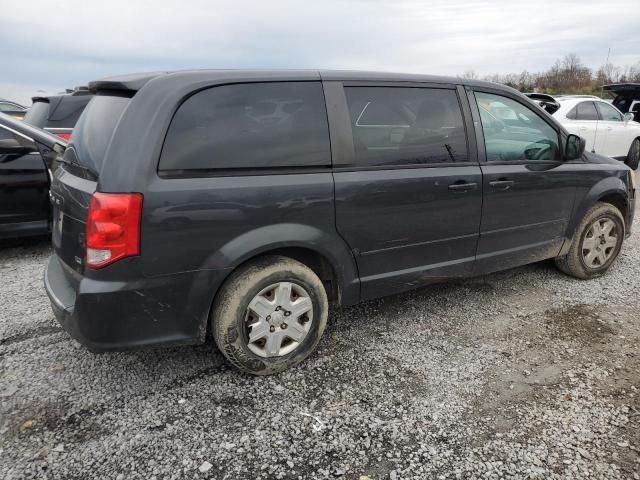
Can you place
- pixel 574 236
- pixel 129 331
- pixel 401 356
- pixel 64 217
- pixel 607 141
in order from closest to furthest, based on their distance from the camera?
pixel 129 331 → pixel 64 217 → pixel 401 356 → pixel 574 236 → pixel 607 141

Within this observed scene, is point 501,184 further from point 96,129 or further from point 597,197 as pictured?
point 96,129

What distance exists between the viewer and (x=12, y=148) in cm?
448

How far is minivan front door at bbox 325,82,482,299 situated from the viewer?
8.91 ft

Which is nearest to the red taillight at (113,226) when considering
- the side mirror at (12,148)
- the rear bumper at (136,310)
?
the rear bumper at (136,310)

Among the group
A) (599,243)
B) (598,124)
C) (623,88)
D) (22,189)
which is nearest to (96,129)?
(22,189)

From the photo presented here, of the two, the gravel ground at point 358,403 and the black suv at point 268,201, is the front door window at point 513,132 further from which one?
A: the gravel ground at point 358,403

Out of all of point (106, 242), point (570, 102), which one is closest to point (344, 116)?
point (106, 242)

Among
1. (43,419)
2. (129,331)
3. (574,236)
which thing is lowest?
(43,419)

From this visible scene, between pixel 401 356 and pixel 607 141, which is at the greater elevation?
pixel 607 141

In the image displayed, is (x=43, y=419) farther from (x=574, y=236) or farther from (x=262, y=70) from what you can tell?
(x=574, y=236)

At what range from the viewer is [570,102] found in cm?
905

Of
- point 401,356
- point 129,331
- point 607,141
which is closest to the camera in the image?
point 129,331

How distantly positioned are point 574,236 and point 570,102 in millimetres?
6345

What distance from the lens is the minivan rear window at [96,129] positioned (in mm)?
2355
